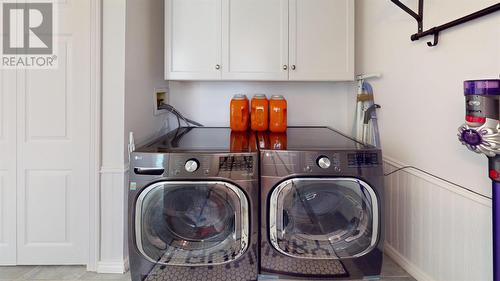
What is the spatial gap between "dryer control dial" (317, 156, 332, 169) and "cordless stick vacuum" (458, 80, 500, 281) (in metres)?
0.58

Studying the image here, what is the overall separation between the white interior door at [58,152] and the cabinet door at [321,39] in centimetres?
140

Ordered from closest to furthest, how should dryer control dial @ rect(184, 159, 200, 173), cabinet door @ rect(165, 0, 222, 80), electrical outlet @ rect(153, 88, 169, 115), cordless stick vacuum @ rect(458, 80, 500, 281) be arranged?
cordless stick vacuum @ rect(458, 80, 500, 281) < dryer control dial @ rect(184, 159, 200, 173) < cabinet door @ rect(165, 0, 222, 80) < electrical outlet @ rect(153, 88, 169, 115)

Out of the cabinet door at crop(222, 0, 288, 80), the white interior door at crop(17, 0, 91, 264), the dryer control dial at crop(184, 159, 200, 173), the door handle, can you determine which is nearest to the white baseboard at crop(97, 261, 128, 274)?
the white interior door at crop(17, 0, 91, 264)

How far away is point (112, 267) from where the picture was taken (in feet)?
6.12

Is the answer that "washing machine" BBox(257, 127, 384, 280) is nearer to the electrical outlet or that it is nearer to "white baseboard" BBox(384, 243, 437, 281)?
"white baseboard" BBox(384, 243, 437, 281)

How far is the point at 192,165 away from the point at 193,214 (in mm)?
270

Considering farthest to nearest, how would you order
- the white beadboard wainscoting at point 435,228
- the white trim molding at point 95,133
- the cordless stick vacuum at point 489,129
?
the white trim molding at point 95,133 < the white beadboard wainscoting at point 435,228 < the cordless stick vacuum at point 489,129

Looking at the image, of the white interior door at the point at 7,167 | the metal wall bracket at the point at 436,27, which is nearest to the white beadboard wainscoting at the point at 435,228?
the metal wall bracket at the point at 436,27

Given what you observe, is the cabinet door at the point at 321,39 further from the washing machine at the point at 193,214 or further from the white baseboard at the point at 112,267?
the white baseboard at the point at 112,267

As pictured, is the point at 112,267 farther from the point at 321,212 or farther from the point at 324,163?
the point at 324,163

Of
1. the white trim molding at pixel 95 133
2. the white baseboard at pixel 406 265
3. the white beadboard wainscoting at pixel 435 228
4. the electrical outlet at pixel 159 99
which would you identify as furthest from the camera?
the electrical outlet at pixel 159 99

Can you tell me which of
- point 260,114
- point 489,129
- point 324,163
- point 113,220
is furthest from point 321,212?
point 113,220

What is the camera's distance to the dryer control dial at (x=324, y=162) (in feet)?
5.12

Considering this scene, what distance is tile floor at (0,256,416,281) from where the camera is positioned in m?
1.80
